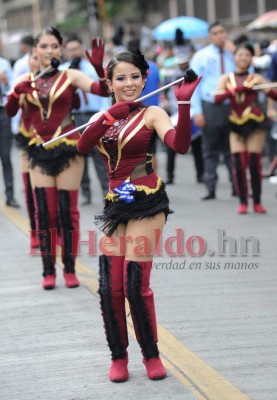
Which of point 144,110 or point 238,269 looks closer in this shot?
point 144,110

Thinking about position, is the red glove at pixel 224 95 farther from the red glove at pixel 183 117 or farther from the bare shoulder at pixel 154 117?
the red glove at pixel 183 117

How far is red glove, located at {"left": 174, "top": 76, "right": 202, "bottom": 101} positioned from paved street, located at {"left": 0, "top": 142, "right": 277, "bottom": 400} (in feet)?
5.20

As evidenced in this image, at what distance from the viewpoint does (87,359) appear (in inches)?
261

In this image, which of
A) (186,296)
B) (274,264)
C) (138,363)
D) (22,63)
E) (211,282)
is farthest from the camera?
(22,63)

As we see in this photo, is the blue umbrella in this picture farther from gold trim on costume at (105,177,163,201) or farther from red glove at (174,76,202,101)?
red glove at (174,76,202,101)

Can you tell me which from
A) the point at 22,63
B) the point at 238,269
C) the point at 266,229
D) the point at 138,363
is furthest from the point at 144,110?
the point at 22,63

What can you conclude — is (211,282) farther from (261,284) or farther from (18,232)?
(18,232)

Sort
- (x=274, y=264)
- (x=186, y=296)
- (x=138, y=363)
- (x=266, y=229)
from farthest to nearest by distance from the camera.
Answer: (x=266, y=229)
(x=274, y=264)
(x=186, y=296)
(x=138, y=363)

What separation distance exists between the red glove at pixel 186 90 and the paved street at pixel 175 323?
158 centimetres

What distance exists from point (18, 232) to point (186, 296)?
4.25m

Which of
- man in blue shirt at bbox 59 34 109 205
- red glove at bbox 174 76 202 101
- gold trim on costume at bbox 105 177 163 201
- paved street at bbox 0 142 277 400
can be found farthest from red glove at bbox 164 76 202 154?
man in blue shirt at bbox 59 34 109 205

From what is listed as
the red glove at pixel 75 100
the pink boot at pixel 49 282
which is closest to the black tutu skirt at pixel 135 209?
the pink boot at pixel 49 282

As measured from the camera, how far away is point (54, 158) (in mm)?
8938

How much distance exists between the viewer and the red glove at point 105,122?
6.01m
